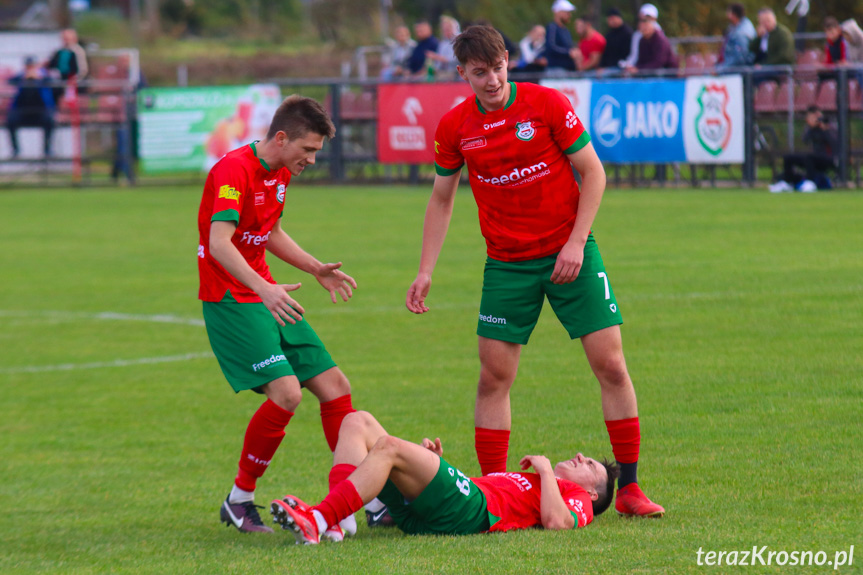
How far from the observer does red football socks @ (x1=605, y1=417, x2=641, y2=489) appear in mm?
5844

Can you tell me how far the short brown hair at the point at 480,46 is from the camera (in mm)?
5496

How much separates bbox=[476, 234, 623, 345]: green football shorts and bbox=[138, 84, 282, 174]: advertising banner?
2037 centimetres

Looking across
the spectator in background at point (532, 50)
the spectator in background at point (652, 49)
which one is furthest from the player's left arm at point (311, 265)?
the spectator in background at point (532, 50)

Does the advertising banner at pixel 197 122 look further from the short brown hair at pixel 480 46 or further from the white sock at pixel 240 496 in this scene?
the short brown hair at pixel 480 46

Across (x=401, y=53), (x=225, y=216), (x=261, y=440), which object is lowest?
(x=261, y=440)

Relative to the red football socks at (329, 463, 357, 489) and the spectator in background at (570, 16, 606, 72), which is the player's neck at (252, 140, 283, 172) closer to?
the red football socks at (329, 463, 357, 489)

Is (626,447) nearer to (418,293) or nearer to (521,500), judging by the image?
(521,500)

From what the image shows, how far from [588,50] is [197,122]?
8.71 metres

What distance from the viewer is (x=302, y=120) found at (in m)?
5.87

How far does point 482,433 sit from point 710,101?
50.1 ft

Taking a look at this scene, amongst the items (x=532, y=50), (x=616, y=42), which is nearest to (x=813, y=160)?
(x=616, y=42)

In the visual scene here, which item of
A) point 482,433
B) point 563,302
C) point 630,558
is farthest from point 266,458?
point 630,558

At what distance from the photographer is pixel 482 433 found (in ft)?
20.2

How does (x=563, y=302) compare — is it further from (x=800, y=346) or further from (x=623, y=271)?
(x=623, y=271)
